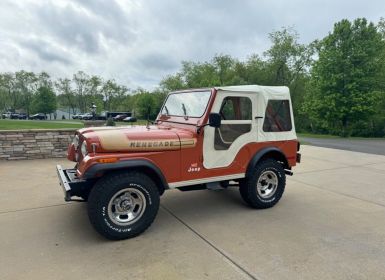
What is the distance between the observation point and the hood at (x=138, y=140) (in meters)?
3.25

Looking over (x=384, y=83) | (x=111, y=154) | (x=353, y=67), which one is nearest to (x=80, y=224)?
(x=111, y=154)

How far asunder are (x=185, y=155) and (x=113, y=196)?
1.03 metres

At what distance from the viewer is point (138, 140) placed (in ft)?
11.2

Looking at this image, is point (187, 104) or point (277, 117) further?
point (277, 117)

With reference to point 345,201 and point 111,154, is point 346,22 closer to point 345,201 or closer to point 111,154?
point 345,201

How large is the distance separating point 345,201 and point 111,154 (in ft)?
13.2

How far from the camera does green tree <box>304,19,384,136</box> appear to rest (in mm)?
21594

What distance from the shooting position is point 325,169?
754cm

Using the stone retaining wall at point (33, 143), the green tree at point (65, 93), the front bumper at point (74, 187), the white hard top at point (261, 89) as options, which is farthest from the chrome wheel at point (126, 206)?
the green tree at point (65, 93)

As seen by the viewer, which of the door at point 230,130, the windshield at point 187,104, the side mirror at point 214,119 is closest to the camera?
the side mirror at point 214,119

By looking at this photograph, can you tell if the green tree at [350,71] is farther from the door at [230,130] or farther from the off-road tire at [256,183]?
the door at [230,130]

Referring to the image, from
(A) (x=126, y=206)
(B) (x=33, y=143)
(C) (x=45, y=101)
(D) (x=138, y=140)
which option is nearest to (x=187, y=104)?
(D) (x=138, y=140)

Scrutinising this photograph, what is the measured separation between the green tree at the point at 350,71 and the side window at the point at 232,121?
68.5ft

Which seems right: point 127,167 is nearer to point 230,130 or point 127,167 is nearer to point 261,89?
point 230,130
